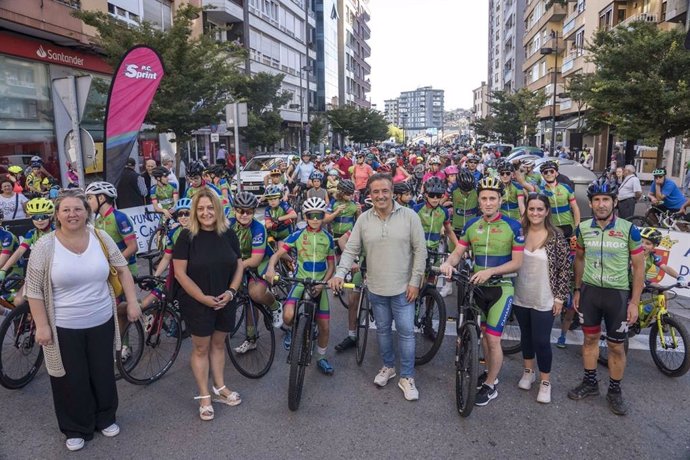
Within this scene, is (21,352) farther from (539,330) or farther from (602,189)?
(602,189)

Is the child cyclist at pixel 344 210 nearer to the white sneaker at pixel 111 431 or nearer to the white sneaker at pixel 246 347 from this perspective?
the white sneaker at pixel 246 347

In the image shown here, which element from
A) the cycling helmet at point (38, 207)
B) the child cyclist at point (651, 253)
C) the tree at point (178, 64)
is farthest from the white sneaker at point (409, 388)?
the tree at point (178, 64)

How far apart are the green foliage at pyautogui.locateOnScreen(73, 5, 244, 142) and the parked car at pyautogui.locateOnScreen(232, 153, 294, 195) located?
2.48 metres

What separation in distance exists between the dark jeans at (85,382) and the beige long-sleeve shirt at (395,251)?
1961 mm

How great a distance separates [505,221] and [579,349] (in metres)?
2.26

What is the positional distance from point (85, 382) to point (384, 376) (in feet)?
8.33

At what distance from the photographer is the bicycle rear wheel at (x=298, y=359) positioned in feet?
14.5

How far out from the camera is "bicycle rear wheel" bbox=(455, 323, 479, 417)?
13.9 ft

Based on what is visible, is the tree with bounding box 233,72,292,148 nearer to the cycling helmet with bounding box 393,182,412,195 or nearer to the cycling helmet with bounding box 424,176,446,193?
the cycling helmet with bounding box 393,182,412,195

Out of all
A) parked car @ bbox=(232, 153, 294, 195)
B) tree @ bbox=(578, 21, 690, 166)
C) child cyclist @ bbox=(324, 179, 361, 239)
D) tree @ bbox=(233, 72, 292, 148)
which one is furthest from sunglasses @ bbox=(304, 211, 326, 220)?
tree @ bbox=(233, 72, 292, 148)

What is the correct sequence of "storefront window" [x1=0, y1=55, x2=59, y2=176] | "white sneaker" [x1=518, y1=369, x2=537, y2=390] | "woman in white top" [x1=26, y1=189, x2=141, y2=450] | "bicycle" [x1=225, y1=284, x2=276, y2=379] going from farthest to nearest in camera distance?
"storefront window" [x1=0, y1=55, x2=59, y2=176]
"bicycle" [x1=225, y1=284, x2=276, y2=379]
"white sneaker" [x1=518, y1=369, x2=537, y2=390]
"woman in white top" [x1=26, y1=189, x2=141, y2=450]

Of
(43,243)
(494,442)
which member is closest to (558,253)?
(494,442)

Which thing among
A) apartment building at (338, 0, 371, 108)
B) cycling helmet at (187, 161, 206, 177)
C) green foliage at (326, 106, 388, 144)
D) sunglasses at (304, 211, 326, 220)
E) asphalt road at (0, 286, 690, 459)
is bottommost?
asphalt road at (0, 286, 690, 459)

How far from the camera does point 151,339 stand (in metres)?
5.21
